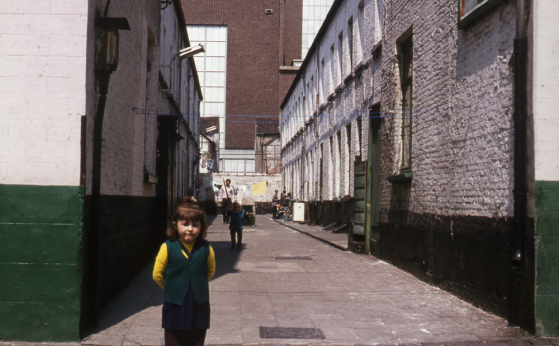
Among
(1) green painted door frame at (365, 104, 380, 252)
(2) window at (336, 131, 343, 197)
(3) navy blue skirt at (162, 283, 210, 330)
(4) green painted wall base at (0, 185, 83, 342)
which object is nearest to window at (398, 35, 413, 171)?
(1) green painted door frame at (365, 104, 380, 252)

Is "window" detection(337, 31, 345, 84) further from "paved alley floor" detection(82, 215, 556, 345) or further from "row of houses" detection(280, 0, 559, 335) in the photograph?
"paved alley floor" detection(82, 215, 556, 345)

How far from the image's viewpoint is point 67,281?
566cm

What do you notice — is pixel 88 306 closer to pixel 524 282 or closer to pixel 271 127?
pixel 524 282

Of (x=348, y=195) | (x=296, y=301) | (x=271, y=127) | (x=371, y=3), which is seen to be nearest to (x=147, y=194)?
(x=296, y=301)

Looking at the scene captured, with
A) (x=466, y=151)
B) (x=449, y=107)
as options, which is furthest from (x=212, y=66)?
(x=466, y=151)

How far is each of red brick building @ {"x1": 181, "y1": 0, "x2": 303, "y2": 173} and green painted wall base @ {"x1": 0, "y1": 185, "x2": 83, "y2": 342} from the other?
4729 centimetres

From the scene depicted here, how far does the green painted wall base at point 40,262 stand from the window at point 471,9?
4921 mm

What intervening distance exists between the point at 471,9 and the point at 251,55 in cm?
4752

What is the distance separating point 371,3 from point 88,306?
1143 cm

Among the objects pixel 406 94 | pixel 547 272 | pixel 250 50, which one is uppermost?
pixel 250 50

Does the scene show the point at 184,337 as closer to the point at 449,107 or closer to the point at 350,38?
the point at 449,107

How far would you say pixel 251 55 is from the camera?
5400 cm

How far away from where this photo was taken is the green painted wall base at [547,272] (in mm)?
5781

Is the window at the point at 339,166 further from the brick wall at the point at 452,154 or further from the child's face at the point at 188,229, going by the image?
the child's face at the point at 188,229
